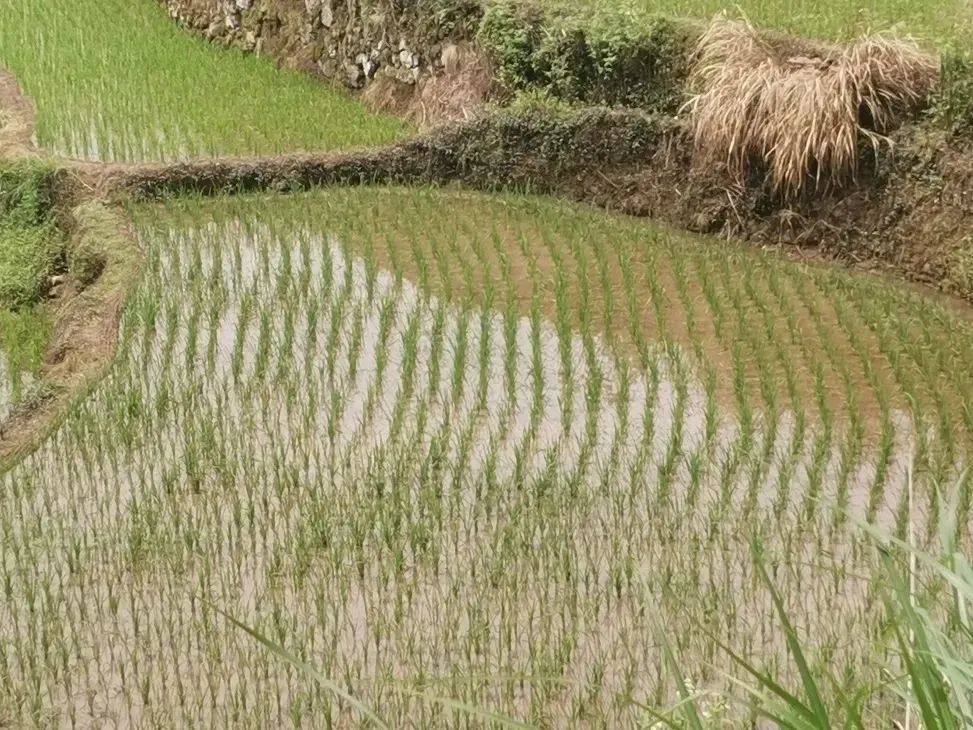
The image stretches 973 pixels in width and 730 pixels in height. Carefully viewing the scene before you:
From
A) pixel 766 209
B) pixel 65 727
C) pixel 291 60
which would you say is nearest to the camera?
pixel 65 727

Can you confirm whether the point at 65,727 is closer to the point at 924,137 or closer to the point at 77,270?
the point at 77,270

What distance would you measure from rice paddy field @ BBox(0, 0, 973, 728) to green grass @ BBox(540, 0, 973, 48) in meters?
0.19

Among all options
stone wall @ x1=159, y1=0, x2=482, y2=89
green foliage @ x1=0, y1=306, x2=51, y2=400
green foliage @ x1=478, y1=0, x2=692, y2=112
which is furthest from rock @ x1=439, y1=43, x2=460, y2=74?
green foliage @ x1=0, y1=306, x2=51, y2=400

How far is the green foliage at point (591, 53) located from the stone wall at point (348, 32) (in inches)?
13.3

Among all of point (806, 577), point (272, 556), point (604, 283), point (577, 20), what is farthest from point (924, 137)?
point (272, 556)

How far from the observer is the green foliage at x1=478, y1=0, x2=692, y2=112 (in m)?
6.91

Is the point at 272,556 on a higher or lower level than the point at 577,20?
lower

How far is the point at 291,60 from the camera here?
8.88m

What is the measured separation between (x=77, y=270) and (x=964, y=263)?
3713 mm

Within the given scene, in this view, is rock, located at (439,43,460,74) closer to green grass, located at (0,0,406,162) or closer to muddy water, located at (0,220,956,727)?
green grass, located at (0,0,406,162)

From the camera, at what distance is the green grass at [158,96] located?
726cm

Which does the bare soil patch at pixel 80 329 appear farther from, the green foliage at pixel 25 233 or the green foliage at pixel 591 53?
the green foliage at pixel 591 53

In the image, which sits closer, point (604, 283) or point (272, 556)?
point (272, 556)

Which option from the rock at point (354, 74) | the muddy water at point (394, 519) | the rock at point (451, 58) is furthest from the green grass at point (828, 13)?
the muddy water at point (394, 519)
